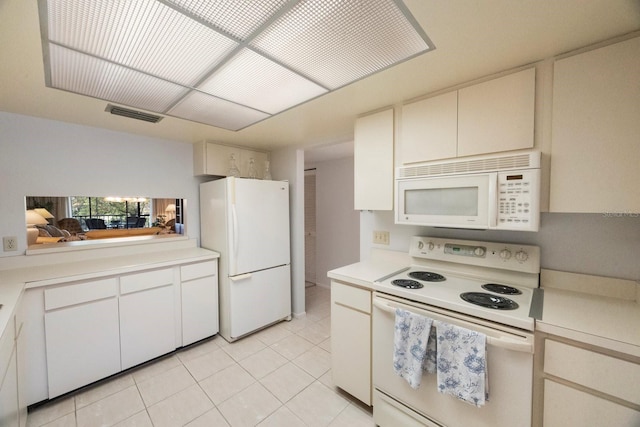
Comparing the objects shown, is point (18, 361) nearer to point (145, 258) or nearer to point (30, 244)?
point (145, 258)

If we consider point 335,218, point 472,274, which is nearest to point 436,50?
point 472,274

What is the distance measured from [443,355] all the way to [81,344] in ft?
8.02

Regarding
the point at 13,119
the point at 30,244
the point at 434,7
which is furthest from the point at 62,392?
the point at 434,7

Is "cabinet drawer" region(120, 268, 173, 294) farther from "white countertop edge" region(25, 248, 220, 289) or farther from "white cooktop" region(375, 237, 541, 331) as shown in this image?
"white cooktop" region(375, 237, 541, 331)

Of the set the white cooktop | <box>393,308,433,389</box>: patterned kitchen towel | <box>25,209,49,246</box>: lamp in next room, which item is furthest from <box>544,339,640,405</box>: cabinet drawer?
<box>25,209,49,246</box>: lamp in next room

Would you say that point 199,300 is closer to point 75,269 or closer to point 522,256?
point 75,269

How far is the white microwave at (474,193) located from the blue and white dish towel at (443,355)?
1.93 ft

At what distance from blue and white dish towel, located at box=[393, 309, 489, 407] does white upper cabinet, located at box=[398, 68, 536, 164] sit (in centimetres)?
100

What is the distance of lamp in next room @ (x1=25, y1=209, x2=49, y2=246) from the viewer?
210 cm

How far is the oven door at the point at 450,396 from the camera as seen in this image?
3.61 ft

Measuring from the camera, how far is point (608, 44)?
44.7 inches

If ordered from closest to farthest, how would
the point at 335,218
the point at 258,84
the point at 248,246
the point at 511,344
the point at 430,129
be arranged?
the point at 511,344
the point at 258,84
the point at 430,129
the point at 248,246
the point at 335,218

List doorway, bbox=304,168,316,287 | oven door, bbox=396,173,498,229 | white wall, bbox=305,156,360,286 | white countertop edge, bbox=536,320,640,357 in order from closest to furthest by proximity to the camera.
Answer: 1. white countertop edge, bbox=536,320,640,357
2. oven door, bbox=396,173,498,229
3. white wall, bbox=305,156,360,286
4. doorway, bbox=304,168,316,287

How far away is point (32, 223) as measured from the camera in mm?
2145
